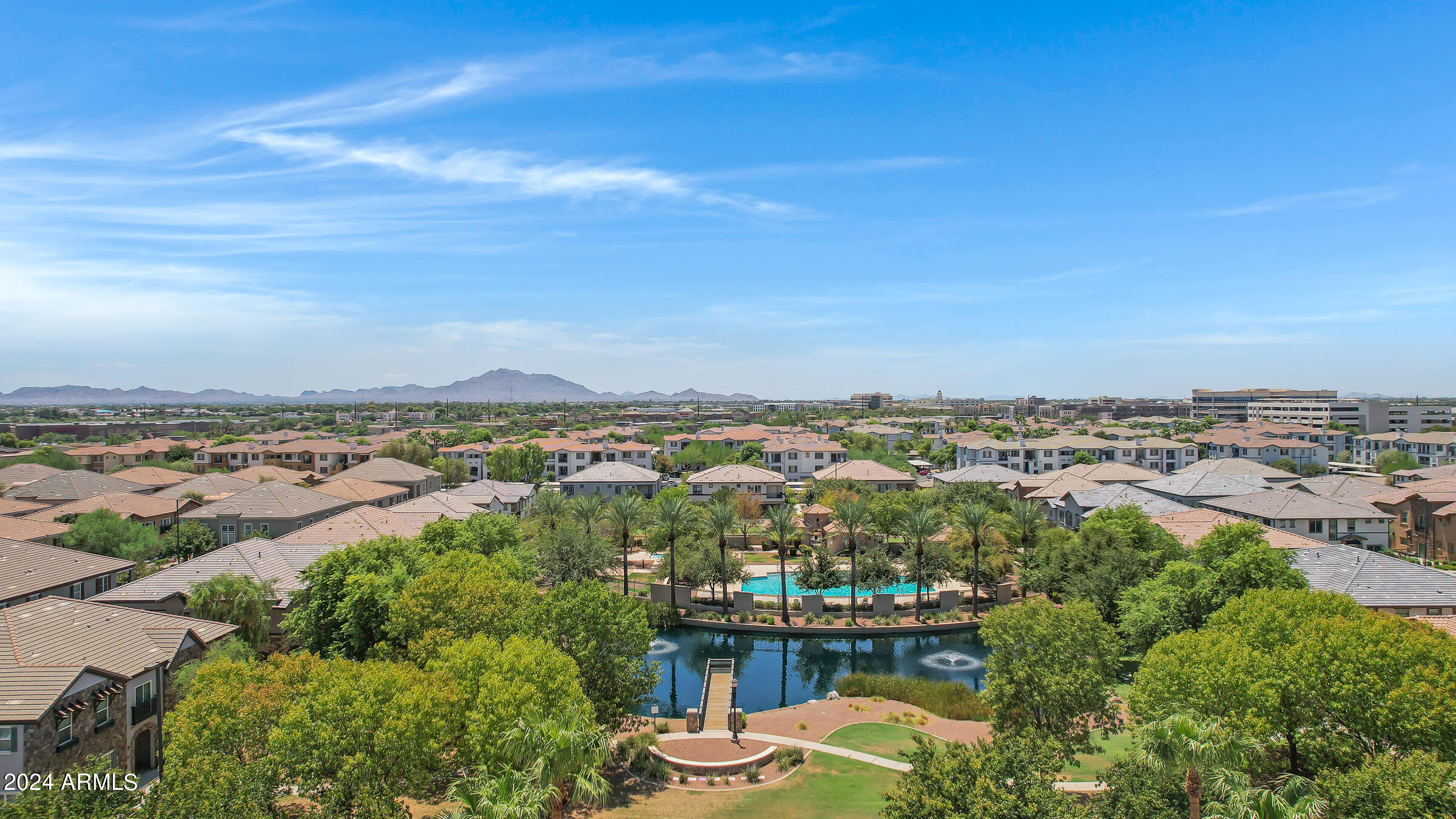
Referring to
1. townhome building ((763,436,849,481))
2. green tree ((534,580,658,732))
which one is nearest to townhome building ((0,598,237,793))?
green tree ((534,580,658,732))

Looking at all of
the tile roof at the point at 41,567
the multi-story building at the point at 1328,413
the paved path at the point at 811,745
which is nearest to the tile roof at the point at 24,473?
the tile roof at the point at 41,567

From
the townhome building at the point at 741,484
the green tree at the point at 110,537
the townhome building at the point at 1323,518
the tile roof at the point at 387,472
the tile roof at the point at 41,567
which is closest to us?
the tile roof at the point at 41,567

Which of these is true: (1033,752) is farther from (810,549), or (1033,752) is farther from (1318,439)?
(1318,439)

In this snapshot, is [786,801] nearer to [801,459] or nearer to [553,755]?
[553,755]

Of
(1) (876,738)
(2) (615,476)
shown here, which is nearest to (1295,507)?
(1) (876,738)

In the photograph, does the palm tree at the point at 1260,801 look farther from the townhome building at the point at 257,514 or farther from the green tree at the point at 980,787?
the townhome building at the point at 257,514

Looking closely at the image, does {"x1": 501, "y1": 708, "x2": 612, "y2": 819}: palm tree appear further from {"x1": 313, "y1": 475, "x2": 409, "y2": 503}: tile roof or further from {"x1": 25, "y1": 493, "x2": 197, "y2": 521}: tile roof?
{"x1": 313, "y1": 475, "x2": 409, "y2": 503}: tile roof

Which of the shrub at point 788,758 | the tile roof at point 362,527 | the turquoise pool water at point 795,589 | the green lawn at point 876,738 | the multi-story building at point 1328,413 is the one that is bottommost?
the turquoise pool water at point 795,589
